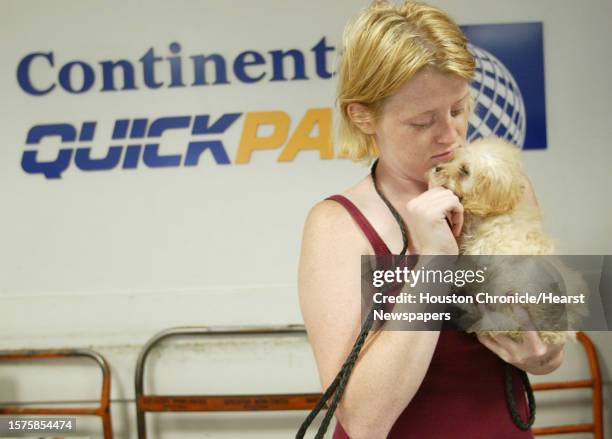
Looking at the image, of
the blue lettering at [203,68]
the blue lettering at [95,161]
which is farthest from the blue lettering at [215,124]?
the blue lettering at [95,161]

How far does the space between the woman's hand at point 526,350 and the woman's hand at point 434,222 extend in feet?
0.63

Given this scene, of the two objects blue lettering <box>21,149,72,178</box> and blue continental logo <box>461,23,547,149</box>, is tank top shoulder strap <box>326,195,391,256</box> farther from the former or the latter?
blue lettering <box>21,149,72,178</box>

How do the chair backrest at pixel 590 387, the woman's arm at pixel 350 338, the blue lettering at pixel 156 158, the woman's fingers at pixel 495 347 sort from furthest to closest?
1. the blue lettering at pixel 156 158
2. the chair backrest at pixel 590 387
3. the woman's fingers at pixel 495 347
4. the woman's arm at pixel 350 338

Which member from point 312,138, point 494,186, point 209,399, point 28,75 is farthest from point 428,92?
point 28,75

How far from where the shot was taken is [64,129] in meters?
2.85

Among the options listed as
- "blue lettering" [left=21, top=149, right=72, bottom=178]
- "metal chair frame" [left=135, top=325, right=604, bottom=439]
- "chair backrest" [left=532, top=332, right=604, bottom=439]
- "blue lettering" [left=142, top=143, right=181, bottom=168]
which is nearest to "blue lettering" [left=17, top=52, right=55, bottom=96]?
"blue lettering" [left=21, top=149, right=72, bottom=178]

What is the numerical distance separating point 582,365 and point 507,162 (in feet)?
6.82

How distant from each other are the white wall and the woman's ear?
171 centimetres

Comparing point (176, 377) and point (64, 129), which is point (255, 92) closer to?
point (64, 129)

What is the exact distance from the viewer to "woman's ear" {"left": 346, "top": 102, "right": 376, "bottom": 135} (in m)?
1.06

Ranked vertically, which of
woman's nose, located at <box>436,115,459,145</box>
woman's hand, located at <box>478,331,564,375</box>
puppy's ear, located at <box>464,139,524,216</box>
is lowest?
woman's hand, located at <box>478,331,564,375</box>

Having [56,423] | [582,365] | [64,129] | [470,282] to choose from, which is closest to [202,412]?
[56,423]

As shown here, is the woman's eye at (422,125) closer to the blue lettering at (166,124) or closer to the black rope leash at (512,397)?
the black rope leash at (512,397)

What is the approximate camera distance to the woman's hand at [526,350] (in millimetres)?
980
